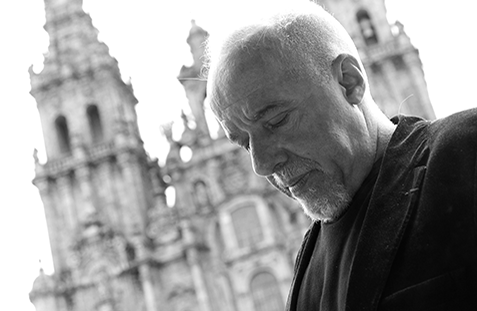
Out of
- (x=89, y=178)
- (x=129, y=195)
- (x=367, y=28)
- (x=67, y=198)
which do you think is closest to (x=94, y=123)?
(x=89, y=178)

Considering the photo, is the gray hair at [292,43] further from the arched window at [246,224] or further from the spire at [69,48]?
the spire at [69,48]

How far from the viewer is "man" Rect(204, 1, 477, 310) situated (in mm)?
1479

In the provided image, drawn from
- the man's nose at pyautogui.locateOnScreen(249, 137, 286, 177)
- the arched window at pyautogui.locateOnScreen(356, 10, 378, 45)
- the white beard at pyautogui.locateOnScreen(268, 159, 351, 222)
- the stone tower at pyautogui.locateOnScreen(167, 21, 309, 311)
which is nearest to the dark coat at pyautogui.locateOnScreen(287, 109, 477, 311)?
Answer: the white beard at pyautogui.locateOnScreen(268, 159, 351, 222)

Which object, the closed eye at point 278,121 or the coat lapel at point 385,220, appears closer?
the coat lapel at point 385,220

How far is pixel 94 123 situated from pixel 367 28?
11.9 m

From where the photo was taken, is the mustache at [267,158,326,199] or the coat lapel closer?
the coat lapel

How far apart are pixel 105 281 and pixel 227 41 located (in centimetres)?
2430

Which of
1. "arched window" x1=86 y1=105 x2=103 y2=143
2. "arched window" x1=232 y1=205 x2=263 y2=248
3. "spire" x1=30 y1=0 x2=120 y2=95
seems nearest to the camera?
"arched window" x1=232 y1=205 x2=263 y2=248

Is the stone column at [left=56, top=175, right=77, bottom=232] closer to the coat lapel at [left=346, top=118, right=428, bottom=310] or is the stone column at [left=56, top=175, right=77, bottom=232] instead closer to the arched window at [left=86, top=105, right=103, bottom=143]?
the arched window at [left=86, top=105, right=103, bottom=143]

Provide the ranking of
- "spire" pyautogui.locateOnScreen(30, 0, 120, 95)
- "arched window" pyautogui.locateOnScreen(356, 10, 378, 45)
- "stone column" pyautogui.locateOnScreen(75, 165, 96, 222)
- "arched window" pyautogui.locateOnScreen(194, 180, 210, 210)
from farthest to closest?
"spire" pyautogui.locateOnScreen(30, 0, 120, 95), "arched window" pyautogui.locateOnScreen(356, 10, 378, 45), "stone column" pyautogui.locateOnScreen(75, 165, 96, 222), "arched window" pyautogui.locateOnScreen(194, 180, 210, 210)

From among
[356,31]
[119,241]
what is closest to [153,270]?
[119,241]

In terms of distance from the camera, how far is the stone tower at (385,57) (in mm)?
26311

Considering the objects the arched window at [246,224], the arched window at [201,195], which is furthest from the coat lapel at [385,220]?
the arched window at [201,195]

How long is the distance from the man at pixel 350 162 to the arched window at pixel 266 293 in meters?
22.3
